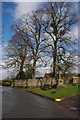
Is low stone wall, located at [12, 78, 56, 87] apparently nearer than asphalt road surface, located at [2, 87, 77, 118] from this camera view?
No

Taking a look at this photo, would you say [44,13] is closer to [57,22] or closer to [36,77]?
[57,22]

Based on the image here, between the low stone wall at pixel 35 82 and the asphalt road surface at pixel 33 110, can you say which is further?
the low stone wall at pixel 35 82

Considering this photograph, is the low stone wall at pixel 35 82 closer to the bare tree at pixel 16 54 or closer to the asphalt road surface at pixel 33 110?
the bare tree at pixel 16 54

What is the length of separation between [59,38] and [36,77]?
11348mm

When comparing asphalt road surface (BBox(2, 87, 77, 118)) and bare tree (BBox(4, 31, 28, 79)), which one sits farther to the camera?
bare tree (BBox(4, 31, 28, 79))

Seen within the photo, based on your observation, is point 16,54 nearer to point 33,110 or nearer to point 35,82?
point 35,82

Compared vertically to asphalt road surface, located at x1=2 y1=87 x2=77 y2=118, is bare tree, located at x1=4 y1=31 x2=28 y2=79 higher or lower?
higher

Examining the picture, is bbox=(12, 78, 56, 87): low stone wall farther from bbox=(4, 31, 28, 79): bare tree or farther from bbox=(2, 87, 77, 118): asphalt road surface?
bbox=(2, 87, 77, 118): asphalt road surface

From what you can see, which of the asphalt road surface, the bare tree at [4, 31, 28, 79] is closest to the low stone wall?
the bare tree at [4, 31, 28, 79]

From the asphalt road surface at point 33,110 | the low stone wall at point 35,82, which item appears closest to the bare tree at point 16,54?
the low stone wall at point 35,82

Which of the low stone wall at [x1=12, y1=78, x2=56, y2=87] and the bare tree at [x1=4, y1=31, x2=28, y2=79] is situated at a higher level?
the bare tree at [x1=4, y1=31, x2=28, y2=79]

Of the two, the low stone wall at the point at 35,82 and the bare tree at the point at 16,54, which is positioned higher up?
the bare tree at the point at 16,54

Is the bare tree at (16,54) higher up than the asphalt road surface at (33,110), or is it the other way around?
the bare tree at (16,54)

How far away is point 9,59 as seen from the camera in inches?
1741
